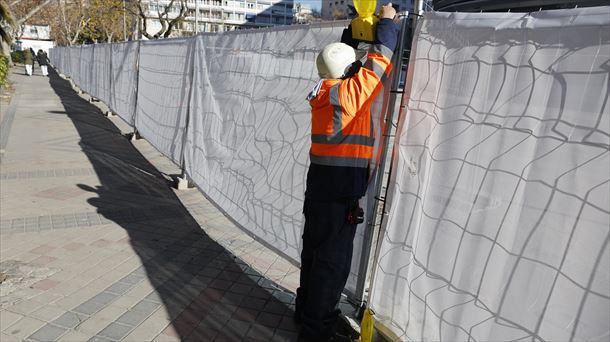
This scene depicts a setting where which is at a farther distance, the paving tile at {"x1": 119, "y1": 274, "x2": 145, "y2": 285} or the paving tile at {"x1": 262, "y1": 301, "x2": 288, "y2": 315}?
the paving tile at {"x1": 119, "y1": 274, "x2": 145, "y2": 285}

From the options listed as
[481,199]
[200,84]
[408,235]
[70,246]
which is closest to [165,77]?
[200,84]

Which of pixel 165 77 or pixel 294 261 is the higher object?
pixel 165 77

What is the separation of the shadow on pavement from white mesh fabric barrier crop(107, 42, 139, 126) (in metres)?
2.82

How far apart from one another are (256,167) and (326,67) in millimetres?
1548

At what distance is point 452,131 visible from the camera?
6.80 ft

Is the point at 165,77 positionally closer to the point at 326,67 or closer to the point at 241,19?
the point at 326,67

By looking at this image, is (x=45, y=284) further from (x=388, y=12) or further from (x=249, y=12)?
(x=249, y=12)

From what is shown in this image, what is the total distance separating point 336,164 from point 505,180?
974mm

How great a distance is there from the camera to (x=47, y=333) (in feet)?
9.52

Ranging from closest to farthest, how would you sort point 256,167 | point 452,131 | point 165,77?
point 452,131 < point 256,167 < point 165,77

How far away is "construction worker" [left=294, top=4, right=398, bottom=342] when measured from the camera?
2.33m

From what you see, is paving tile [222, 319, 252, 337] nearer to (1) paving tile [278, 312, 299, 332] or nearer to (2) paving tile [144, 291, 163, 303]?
(1) paving tile [278, 312, 299, 332]

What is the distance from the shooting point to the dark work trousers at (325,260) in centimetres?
264

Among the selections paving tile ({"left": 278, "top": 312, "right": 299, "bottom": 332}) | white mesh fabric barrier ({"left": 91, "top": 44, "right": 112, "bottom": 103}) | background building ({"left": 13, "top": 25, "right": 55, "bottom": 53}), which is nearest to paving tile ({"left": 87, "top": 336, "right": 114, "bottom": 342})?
paving tile ({"left": 278, "top": 312, "right": 299, "bottom": 332})
